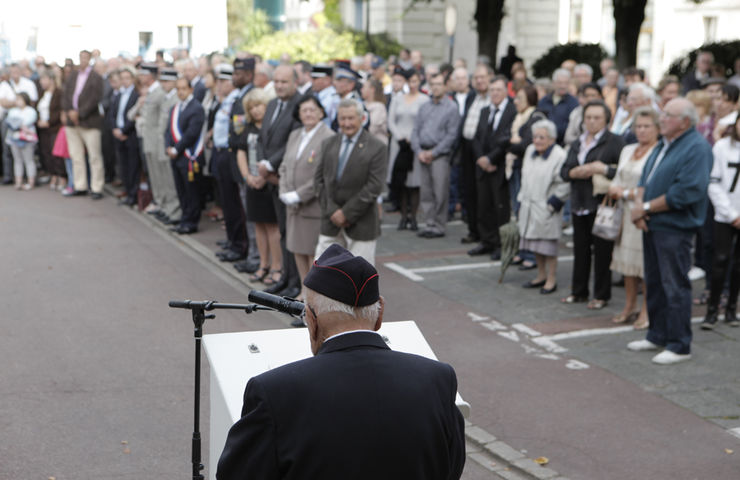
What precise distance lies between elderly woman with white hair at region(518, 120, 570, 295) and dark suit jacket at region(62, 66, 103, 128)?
951 centimetres

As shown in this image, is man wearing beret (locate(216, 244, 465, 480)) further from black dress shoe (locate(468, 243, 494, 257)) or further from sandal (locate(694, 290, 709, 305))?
black dress shoe (locate(468, 243, 494, 257))

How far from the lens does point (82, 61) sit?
1739 cm

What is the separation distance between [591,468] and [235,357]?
9.82 feet

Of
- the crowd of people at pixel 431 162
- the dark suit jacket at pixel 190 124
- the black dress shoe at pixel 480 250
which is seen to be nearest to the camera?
the crowd of people at pixel 431 162

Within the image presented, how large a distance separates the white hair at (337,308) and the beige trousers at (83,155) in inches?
585

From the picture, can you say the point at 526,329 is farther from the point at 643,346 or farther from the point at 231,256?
the point at 231,256

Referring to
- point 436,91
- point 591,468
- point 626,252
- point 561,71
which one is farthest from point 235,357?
point 561,71

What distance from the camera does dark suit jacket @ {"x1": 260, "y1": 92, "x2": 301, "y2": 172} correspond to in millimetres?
9703

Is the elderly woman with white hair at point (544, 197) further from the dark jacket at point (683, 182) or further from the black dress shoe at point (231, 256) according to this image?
the black dress shoe at point (231, 256)

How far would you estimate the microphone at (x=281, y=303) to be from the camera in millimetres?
3402

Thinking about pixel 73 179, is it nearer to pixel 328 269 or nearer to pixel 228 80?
pixel 228 80

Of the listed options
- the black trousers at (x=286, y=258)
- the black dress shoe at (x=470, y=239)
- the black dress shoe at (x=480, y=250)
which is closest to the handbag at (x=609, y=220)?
the black dress shoe at (x=480, y=250)

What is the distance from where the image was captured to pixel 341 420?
2.58 m

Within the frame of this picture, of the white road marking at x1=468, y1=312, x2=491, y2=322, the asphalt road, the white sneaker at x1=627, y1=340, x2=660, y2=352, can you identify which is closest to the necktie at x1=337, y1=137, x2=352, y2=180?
the asphalt road
